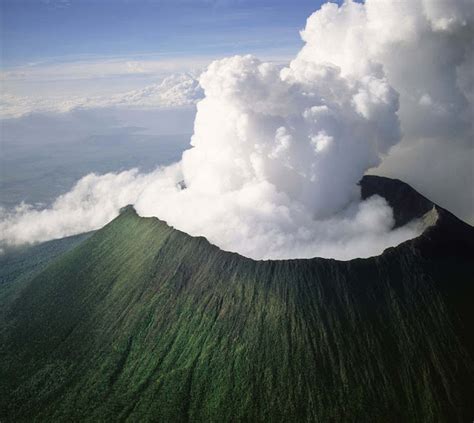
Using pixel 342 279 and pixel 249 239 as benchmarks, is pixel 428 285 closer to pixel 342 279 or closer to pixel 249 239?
pixel 342 279

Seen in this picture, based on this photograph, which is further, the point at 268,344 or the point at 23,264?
the point at 23,264

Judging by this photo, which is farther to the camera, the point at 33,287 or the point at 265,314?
the point at 33,287

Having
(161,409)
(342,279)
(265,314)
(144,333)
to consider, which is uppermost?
(342,279)

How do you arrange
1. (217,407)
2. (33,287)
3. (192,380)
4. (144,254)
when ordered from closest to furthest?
(217,407), (192,380), (144,254), (33,287)

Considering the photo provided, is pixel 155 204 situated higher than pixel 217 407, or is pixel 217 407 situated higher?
pixel 155 204

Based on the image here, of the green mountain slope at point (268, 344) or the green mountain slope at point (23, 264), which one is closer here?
the green mountain slope at point (268, 344)

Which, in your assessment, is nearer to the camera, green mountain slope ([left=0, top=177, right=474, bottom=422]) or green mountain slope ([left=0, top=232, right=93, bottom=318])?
green mountain slope ([left=0, top=177, right=474, bottom=422])

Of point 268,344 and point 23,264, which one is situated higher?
point 268,344

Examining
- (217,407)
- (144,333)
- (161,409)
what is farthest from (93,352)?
(217,407)
